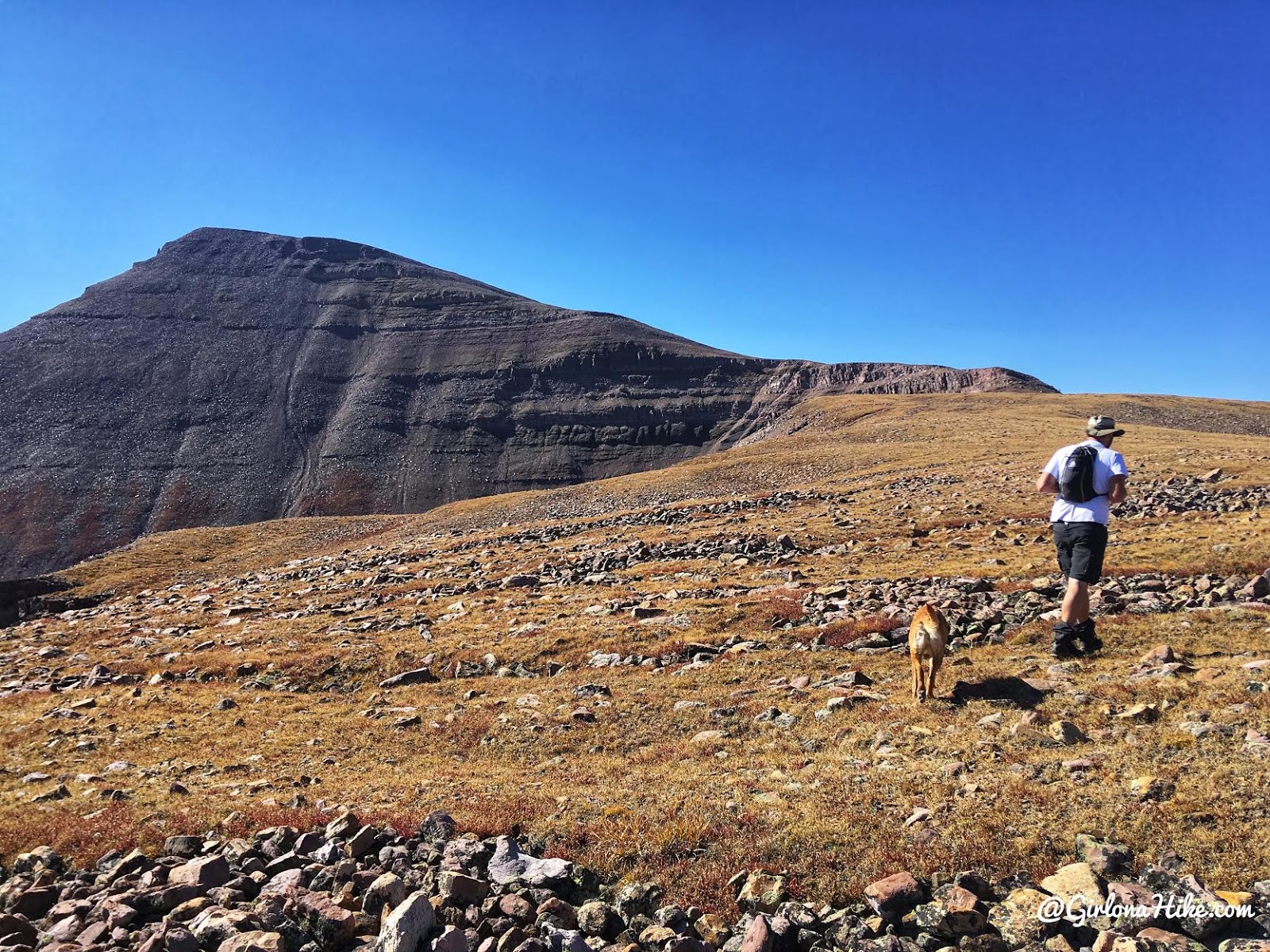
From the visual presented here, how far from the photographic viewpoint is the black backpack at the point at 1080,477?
10.7m

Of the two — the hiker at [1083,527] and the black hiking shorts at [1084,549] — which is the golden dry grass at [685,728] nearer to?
the hiker at [1083,527]

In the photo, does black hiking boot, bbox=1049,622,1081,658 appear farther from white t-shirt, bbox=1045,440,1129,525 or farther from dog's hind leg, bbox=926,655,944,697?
dog's hind leg, bbox=926,655,944,697

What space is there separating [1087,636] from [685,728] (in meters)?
6.35

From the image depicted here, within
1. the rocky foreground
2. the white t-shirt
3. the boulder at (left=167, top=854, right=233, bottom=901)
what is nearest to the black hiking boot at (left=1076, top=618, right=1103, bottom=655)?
the white t-shirt

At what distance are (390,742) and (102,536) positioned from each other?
119 m

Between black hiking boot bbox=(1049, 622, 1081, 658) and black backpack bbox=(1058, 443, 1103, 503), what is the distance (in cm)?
196

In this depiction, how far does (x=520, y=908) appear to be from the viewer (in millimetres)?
5691

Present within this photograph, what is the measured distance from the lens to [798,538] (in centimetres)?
2666

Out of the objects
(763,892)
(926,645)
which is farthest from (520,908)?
(926,645)

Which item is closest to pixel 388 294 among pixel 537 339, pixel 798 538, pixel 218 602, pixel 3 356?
pixel 537 339

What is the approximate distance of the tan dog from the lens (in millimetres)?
9539

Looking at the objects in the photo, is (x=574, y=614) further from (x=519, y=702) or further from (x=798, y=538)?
(x=798, y=538)

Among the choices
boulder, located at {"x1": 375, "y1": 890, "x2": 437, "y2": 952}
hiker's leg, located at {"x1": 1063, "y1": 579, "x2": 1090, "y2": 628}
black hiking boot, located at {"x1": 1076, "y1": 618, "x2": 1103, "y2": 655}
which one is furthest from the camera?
black hiking boot, located at {"x1": 1076, "y1": 618, "x2": 1103, "y2": 655}

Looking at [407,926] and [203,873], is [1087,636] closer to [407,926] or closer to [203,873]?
[407,926]
